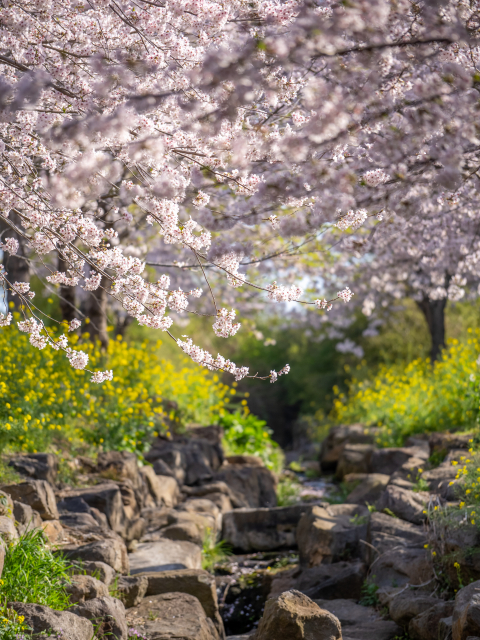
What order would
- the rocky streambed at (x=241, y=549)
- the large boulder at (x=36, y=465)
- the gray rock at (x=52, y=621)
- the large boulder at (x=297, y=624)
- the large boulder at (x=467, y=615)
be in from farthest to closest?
the large boulder at (x=36, y=465)
the rocky streambed at (x=241, y=549)
the large boulder at (x=297, y=624)
the large boulder at (x=467, y=615)
the gray rock at (x=52, y=621)

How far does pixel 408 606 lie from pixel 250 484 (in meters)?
4.87

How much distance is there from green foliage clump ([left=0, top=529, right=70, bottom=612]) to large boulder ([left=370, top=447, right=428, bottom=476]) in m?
5.40

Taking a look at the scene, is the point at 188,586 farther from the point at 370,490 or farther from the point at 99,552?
the point at 370,490

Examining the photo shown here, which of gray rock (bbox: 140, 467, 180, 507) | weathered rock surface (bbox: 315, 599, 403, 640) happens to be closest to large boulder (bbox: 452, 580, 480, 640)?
weathered rock surface (bbox: 315, 599, 403, 640)

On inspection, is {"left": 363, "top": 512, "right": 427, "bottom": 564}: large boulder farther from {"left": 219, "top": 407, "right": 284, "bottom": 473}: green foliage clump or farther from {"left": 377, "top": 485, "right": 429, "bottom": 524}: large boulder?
{"left": 219, "top": 407, "right": 284, "bottom": 473}: green foliage clump

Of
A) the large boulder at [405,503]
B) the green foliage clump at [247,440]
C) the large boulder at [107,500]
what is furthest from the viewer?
the green foliage clump at [247,440]

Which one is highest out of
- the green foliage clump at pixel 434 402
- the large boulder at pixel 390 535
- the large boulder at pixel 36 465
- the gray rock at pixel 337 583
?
the green foliage clump at pixel 434 402

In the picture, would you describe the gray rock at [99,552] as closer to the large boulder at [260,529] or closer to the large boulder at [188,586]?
the large boulder at [188,586]

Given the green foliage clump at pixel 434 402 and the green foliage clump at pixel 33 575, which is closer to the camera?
the green foliage clump at pixel 33 575

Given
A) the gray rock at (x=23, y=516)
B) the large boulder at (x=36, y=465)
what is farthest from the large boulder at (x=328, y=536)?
the gray rock at (x=23, y=516)

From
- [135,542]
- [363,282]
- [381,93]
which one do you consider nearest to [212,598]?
[135,542]

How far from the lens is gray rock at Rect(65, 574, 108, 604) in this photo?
411 cm

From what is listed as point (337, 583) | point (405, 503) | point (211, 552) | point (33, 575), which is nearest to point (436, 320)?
point (405, 503)

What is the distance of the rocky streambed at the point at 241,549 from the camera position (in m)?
3.99
